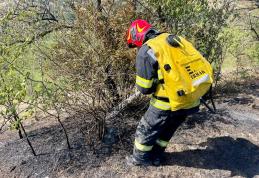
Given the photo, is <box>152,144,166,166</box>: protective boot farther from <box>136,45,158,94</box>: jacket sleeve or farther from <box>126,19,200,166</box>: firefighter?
<box>136,45,158,94</box>: jacket sleeve

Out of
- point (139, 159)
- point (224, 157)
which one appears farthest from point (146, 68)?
point (224, 157)

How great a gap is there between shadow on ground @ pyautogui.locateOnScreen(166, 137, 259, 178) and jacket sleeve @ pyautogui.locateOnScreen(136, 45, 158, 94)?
1.33 m

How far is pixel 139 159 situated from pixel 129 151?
36 centimetres

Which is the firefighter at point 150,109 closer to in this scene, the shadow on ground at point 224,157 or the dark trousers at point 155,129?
the dark trousers at point 155,129

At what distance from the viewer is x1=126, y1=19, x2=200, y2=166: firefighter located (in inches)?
169

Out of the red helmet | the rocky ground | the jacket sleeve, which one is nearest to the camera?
the jacket sleeve

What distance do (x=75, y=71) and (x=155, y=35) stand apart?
4.40 feet

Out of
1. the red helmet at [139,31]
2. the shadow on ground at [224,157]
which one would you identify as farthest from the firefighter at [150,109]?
the shadow on ground at [224,157]

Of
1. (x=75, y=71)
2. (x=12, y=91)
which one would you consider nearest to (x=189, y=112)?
(x=75, y=71)

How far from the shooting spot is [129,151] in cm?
523

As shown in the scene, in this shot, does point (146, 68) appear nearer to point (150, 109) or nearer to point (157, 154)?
point (150, 109)

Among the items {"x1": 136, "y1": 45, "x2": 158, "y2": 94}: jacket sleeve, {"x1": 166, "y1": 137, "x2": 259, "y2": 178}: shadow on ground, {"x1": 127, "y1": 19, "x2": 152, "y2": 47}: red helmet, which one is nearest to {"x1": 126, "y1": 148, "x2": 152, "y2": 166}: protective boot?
{"x1": 166, "y1": 137, "x2": 259, "y2": 178}: shadow on ground

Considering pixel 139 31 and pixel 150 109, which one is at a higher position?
pixel 139 31

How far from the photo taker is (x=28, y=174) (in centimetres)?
481
